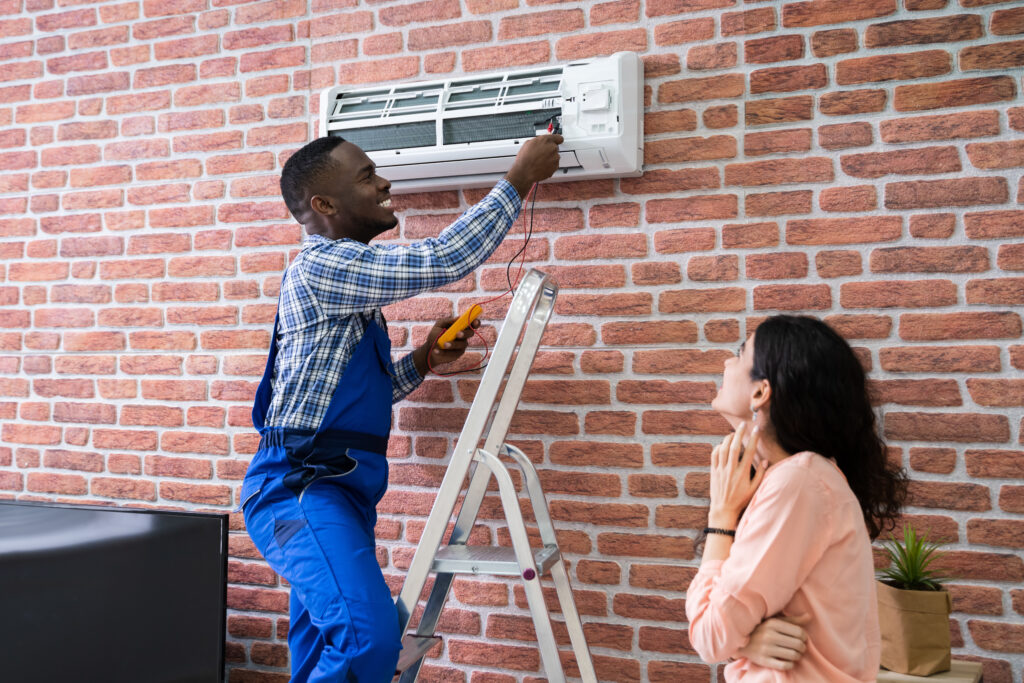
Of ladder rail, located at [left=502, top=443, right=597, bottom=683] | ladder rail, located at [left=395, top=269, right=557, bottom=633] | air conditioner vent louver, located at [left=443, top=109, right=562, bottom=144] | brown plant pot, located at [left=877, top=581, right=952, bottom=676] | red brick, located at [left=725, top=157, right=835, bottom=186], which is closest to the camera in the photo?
brown plant pot, located at [left=877, top=581, right=952, bottom=676]

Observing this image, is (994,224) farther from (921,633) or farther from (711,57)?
(921,633)

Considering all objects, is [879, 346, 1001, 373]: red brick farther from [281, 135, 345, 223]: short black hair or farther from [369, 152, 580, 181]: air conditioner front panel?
[281, 135, 345, 223]: short black hair

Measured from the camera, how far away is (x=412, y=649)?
5.86 ft

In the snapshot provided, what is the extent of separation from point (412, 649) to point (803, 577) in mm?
914

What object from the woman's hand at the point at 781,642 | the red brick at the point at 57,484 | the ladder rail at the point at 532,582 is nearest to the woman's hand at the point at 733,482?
the woman's hand at the point at 781,642

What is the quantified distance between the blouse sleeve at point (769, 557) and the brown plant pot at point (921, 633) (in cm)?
53

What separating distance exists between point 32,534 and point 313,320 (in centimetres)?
119

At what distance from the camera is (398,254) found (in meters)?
1.81

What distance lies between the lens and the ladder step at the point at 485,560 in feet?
5.55

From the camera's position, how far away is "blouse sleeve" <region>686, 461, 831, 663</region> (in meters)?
1.18

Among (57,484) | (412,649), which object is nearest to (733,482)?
(412,649)

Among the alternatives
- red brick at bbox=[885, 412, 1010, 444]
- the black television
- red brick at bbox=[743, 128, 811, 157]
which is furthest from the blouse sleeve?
the black television

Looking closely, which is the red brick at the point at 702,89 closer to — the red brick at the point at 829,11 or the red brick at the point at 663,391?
the red brick at the point at 829,11

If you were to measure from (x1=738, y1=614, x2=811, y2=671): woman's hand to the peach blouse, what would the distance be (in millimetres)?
14
